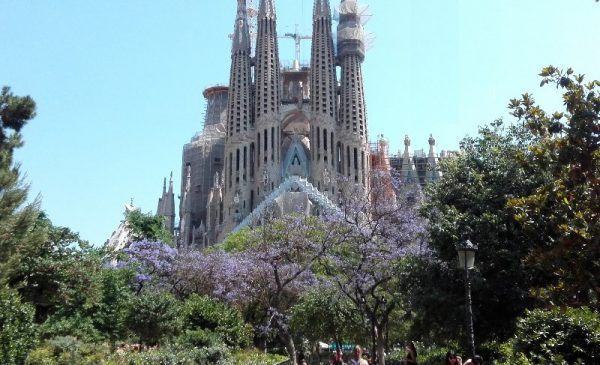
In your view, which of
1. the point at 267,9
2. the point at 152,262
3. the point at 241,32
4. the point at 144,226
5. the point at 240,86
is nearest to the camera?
the point at 152,262

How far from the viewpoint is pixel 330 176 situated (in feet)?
213

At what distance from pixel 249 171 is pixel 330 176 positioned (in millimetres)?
8641

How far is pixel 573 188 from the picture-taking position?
916 centimetres

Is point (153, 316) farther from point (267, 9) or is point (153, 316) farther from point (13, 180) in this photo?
point (267, 9)

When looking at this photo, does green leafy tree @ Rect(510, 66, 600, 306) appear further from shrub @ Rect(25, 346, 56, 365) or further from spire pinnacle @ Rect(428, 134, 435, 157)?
spire pinnacle @ Rect(428, 134, 435, 157)

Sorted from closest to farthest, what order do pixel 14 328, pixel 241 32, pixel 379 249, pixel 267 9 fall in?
pixel 14 328
pixel 379 249
pixel 267 9
pixel 241 32

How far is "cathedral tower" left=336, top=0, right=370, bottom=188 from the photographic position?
66.3 m

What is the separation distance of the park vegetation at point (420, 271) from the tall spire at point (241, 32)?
159 feet

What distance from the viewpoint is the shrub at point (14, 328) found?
512 inches

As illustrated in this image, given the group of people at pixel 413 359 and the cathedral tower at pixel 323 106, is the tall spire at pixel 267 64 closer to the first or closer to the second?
the cathedral tower at pixel 323 106

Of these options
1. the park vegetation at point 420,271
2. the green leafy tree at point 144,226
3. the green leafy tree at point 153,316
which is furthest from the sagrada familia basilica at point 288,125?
the green leafy tree at point 153,316

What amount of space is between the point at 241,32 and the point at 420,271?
192 feet

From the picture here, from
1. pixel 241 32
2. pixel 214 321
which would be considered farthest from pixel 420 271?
pixel 241 32

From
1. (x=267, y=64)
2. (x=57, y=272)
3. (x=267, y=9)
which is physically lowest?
(x=57, y=272)
